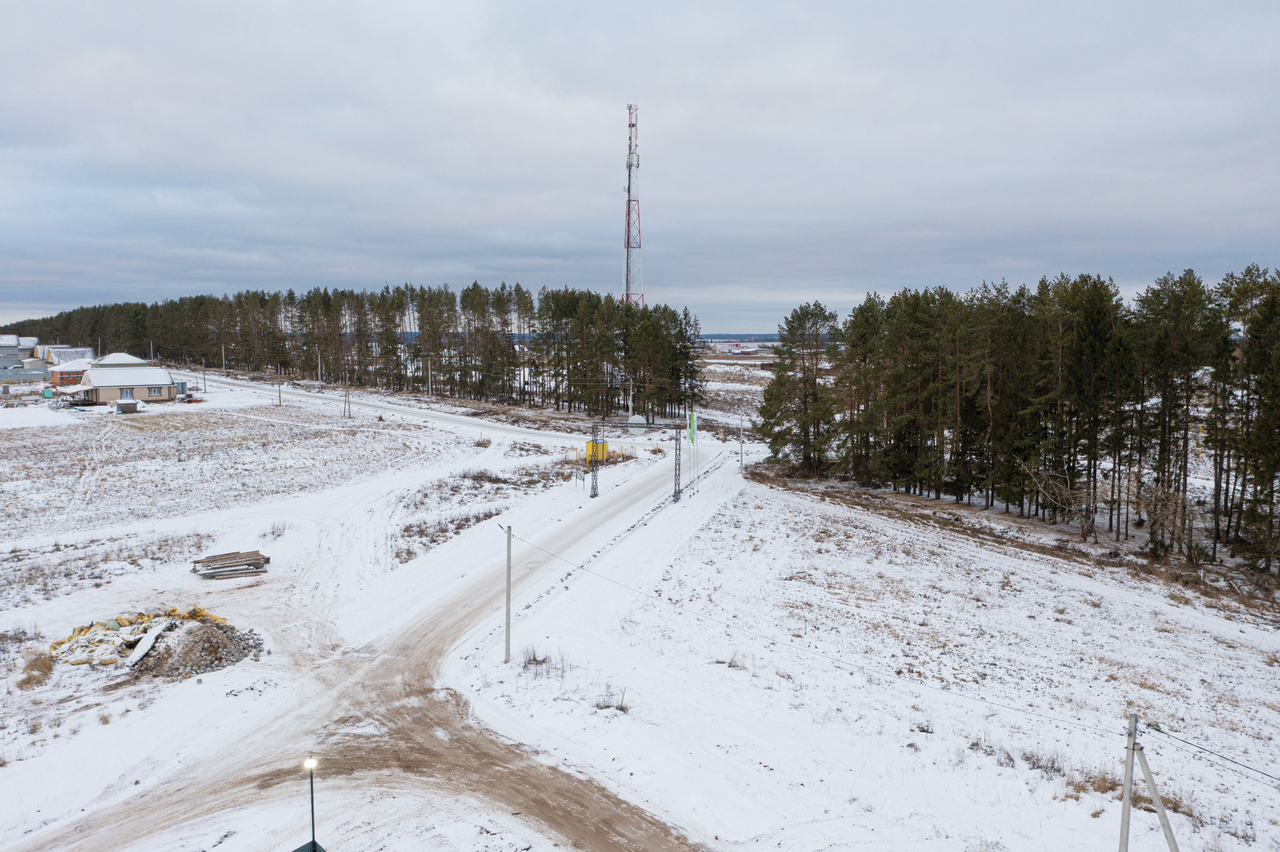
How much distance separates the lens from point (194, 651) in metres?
15.0

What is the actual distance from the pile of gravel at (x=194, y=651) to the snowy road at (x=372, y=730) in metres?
1.17

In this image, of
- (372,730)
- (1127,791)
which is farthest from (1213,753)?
(372,730)

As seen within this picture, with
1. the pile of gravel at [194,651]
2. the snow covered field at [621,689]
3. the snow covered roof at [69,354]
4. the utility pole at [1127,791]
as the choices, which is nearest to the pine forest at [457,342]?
the snow covered roof at [69,354]

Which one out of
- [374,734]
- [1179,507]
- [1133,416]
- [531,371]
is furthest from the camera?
[531,371]

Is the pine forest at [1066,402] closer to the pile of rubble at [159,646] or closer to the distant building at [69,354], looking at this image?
the pile of rubble at [159,646]

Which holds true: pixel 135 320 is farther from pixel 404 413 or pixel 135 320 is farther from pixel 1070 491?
pixel 1070 491

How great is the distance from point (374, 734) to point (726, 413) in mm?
67757

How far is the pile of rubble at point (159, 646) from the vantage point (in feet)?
48.1

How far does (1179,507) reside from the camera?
26.1m

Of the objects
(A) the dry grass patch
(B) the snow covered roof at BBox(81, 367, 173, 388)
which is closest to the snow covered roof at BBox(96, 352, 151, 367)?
(B) the snow covered roof at BBox(81, 367, 173, 388)

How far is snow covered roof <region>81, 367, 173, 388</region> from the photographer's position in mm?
72625

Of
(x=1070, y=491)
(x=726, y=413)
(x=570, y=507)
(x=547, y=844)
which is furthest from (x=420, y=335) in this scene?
(x=547, y=844)

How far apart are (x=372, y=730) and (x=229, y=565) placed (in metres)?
12.8

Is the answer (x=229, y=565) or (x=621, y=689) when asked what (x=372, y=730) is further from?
(x=229, y=565)
